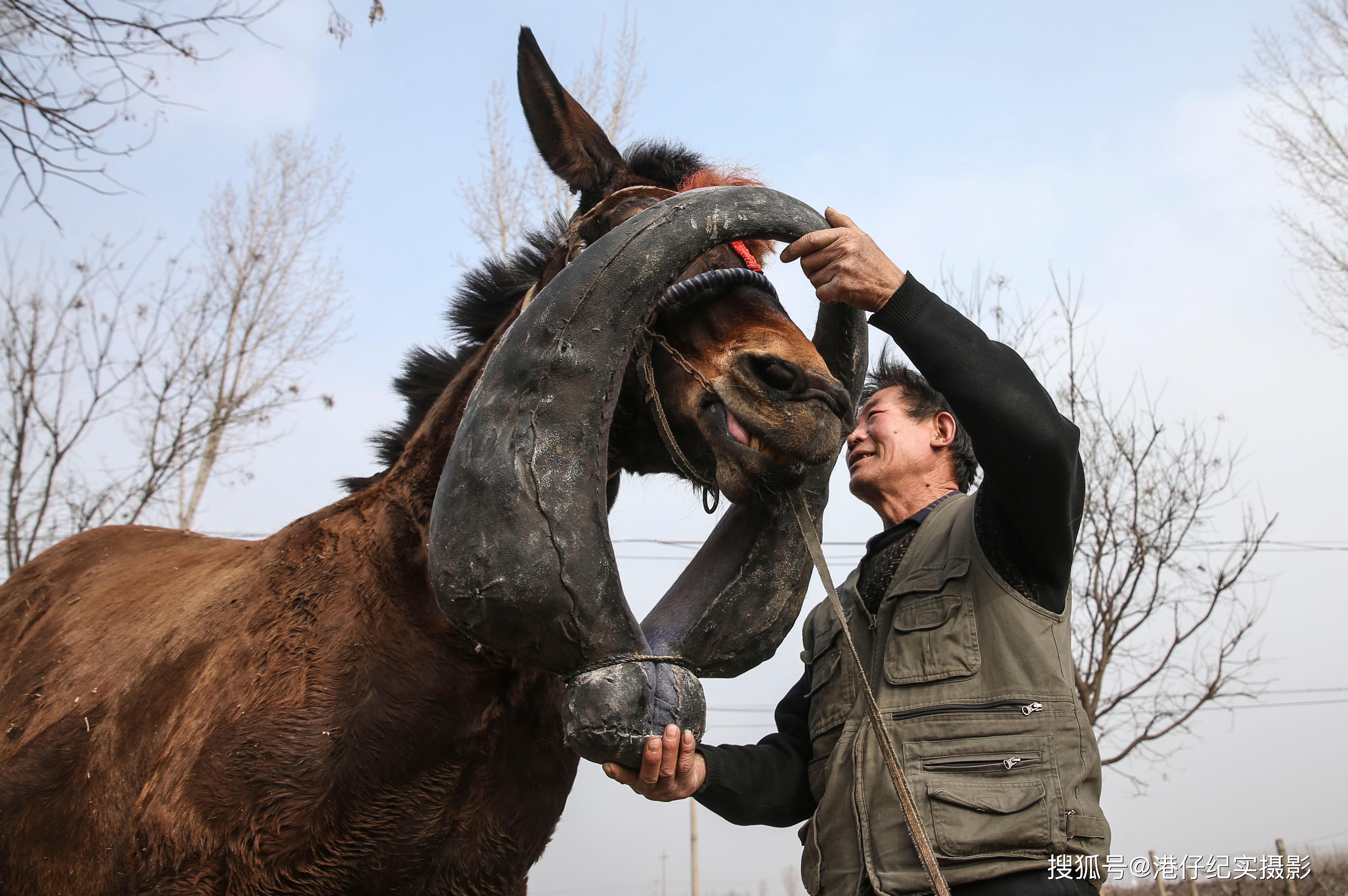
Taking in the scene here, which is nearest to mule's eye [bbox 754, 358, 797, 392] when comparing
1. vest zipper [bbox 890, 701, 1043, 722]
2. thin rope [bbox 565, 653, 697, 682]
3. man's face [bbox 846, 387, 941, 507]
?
thin rope [bbox 565, 653, 697, 682]

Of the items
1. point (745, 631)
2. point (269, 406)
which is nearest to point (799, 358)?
point (745, 631)

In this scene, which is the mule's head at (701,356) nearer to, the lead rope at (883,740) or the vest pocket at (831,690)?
the lead rope at (883,740)

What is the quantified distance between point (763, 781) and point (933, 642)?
675 millimetres

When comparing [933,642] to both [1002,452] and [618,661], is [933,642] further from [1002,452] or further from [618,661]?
[618,661]

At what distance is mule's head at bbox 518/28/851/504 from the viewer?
199cm

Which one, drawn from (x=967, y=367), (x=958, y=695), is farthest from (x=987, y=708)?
(x=967, y=367)

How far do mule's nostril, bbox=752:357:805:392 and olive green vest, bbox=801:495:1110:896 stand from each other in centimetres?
89

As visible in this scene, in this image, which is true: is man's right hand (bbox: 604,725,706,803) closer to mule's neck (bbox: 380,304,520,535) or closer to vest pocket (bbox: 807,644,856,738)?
vest pocket (bbox: 807,644,856,738)

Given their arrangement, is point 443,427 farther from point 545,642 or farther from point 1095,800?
point 1095,800

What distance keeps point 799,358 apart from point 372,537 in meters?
1.47

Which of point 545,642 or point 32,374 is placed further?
point 32,374

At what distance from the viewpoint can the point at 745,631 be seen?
2250 millimetres

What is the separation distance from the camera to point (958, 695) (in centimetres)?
237

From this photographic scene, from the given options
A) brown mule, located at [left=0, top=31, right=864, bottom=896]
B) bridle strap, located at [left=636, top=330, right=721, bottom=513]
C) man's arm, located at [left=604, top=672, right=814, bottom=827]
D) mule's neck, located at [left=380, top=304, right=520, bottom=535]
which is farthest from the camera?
mule's neck, located at [left=380, top=304, right=520, bottom=535]
